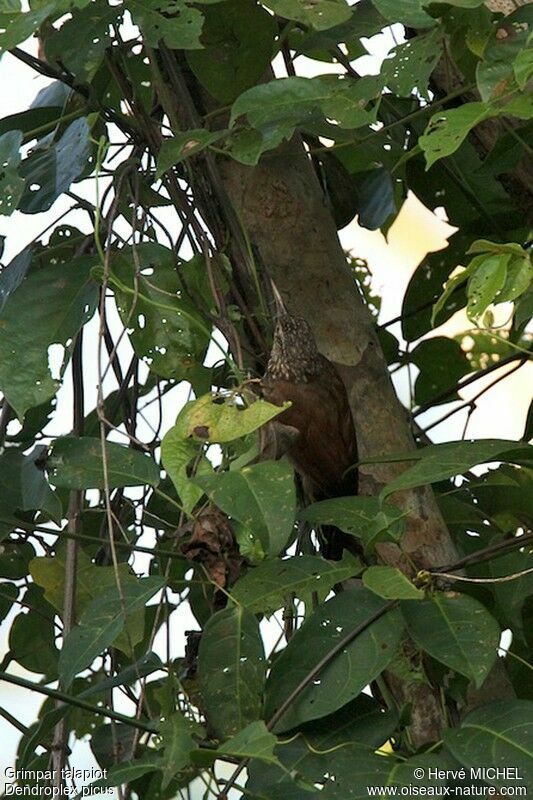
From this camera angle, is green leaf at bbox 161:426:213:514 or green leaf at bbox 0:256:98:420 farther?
green leaf at bbox 0:256:98:420

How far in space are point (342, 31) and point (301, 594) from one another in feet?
2.35

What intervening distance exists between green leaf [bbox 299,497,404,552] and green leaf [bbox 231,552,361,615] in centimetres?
4

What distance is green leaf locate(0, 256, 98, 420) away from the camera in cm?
137

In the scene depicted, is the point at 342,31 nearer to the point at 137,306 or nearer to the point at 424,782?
the point at 137,306

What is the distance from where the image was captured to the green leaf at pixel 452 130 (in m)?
1.18

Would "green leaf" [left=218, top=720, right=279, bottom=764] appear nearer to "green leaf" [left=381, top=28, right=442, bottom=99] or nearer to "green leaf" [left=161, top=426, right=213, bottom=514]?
"green leaf" [left=161, top=426, right=213, bottom=514]

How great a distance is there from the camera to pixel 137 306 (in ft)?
4.85

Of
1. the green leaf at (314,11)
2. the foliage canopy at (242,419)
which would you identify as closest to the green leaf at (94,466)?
the foliage canopy at (242,419)

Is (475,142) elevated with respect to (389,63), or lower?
elevated

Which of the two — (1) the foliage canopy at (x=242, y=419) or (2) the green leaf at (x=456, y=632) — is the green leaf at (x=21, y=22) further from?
(2) the green leaf at (x=456, y=632)

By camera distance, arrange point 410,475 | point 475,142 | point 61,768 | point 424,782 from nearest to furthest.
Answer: point 424,782
point 410,475
point 61,768
point 475,142

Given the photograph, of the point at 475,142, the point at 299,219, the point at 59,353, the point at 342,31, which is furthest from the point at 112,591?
the point at 475,142

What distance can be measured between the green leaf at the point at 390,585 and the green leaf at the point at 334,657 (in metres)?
0.06

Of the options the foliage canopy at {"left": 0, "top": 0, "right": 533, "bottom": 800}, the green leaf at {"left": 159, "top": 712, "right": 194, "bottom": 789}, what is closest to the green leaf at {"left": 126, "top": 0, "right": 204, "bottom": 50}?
the foliage canopy at {"left": 0, "top": 0, "right": 533, "bottom": 800}
